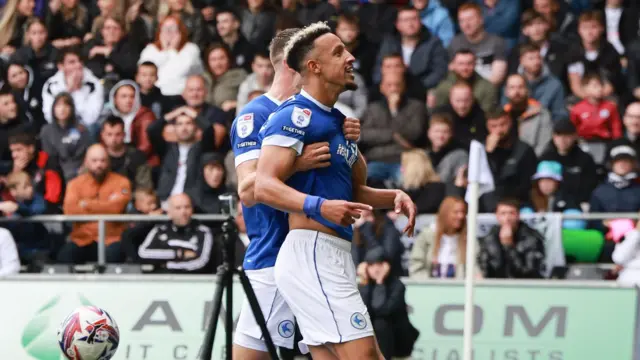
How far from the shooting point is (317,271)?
682cm

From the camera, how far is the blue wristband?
21.1ft

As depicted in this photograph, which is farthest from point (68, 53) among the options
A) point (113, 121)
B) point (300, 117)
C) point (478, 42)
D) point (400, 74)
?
point (300, 117)

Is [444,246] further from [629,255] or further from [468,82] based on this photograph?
[468,82]

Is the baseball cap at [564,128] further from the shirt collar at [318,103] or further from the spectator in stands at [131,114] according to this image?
the shirt collar at [318,103]

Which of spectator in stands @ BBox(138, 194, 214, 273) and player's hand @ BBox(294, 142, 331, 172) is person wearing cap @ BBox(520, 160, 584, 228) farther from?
player's hand @ BBox(294, 142, 331, 172)

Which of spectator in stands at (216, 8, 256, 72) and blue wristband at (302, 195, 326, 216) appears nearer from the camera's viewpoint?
blue wristband at (302, 195, 326, 216)

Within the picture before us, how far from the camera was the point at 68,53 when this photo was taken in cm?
1695

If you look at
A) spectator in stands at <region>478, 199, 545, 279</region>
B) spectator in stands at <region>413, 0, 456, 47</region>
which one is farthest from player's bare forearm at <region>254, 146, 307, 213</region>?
spectator in stands at <region>413, 0, 456, 47</region>

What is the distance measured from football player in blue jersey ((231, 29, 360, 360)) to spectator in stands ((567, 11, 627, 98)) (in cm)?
734

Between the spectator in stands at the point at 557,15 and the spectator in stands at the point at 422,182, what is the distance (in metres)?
2.72

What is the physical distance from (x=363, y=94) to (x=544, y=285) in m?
4.18

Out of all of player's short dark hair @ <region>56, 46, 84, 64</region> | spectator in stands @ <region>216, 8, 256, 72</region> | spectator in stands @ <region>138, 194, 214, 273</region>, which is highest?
spectator in stands @ <region>216, 8, 256, 72</region>

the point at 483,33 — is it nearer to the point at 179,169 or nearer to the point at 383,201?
the point at 179,169

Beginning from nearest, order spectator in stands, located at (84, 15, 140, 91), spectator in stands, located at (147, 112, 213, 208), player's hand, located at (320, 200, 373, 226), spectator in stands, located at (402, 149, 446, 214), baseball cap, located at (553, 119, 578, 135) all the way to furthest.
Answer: player's hand, located at (320, 200, 373, 226) → spectator in stands, located at (402, 149, 446, 214) → baseball cap, located at (553, 119, 578, 135) → spectator in stands, located at (147, 112, 213, 208) → spectator in stands, located at (84, 15, 140, 91)
